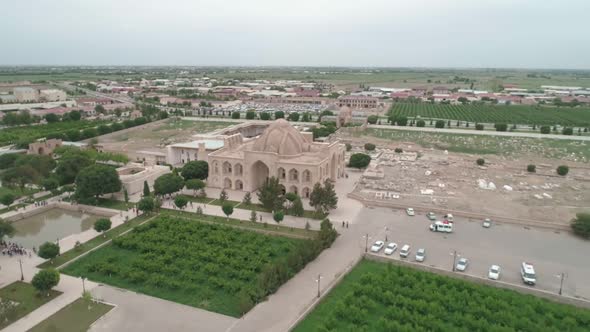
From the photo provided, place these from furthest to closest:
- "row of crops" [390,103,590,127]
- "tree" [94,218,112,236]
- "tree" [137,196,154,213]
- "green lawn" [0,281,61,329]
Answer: "row of crops" [390,103,590,127] → "tree" [137,196,154,213] → "tree" [94,218,112,236] → "green lawn" [0,281,61,329]

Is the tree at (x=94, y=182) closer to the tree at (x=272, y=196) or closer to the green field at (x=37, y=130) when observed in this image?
the tree at (x=272, y=196)

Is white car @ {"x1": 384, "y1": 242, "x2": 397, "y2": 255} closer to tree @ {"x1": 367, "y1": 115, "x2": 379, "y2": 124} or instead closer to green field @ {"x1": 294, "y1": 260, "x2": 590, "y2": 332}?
green field @ {"x1": 294, "y1": 260, "x2": 590, "y2": 332}

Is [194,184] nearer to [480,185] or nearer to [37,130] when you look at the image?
[480,185]

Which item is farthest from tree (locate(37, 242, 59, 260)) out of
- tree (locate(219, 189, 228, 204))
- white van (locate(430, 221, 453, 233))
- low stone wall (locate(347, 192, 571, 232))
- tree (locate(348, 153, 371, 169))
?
tree (locate(348, 153, 371, 169))

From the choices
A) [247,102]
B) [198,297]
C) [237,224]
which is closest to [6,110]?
[247,102]

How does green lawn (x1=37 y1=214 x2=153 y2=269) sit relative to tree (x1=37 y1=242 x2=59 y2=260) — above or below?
below
